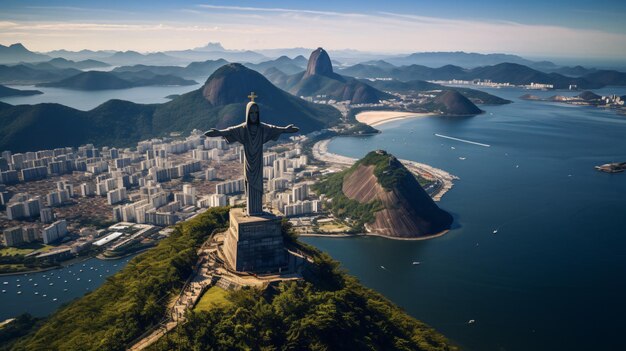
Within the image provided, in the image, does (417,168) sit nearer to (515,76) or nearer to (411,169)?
(411,169)

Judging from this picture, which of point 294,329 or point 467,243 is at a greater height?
point 294,329

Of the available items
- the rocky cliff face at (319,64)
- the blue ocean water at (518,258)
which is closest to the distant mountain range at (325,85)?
the rocky cliff face at (319,64)

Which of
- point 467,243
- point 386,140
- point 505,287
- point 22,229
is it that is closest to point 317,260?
point 505,287

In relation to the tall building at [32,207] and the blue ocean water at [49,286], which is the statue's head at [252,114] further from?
the tall building at [32,207]

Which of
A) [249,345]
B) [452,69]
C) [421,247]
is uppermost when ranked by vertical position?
[452,69]

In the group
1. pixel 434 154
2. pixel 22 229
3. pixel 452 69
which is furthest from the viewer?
pixel 452 69

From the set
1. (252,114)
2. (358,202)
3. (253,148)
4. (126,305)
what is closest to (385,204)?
(358,202)

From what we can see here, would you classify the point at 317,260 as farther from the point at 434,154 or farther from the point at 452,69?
the point at 452,69
